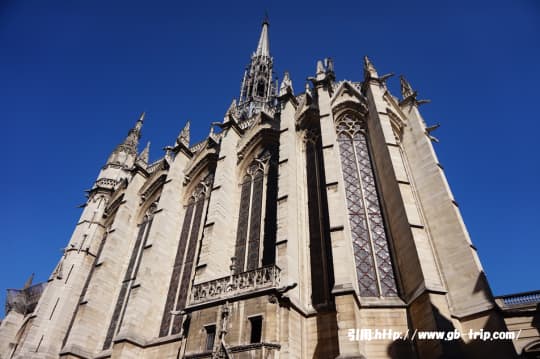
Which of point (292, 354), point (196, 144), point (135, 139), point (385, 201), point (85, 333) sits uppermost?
point (135, 139)

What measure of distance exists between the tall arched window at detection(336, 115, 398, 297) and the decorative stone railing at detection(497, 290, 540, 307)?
398cm

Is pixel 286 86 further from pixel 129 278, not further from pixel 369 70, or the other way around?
pixel 129 278

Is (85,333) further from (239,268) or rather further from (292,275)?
(292,275)

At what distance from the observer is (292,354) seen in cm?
910

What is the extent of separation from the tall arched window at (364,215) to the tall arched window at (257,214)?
3285mm

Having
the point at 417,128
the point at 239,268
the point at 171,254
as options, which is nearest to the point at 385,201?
the point at 417,128

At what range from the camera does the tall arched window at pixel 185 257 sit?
14469mm

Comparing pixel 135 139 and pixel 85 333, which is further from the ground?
pixel 135 139

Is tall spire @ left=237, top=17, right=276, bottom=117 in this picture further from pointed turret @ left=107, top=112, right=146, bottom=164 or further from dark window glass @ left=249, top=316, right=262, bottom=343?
dark window glass @ left=249, top=316, right=262, bottom=343

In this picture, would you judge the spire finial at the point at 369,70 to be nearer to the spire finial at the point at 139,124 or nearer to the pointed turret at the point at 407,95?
the pointed turret at the point at 407,95

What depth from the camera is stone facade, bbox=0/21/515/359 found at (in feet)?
31.1

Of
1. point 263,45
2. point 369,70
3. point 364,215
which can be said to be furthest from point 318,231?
point 263,45

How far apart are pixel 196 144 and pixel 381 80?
485 inches

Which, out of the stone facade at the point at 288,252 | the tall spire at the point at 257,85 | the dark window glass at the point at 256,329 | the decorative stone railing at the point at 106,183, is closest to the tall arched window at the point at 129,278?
the stone facade at the point at 288,252
